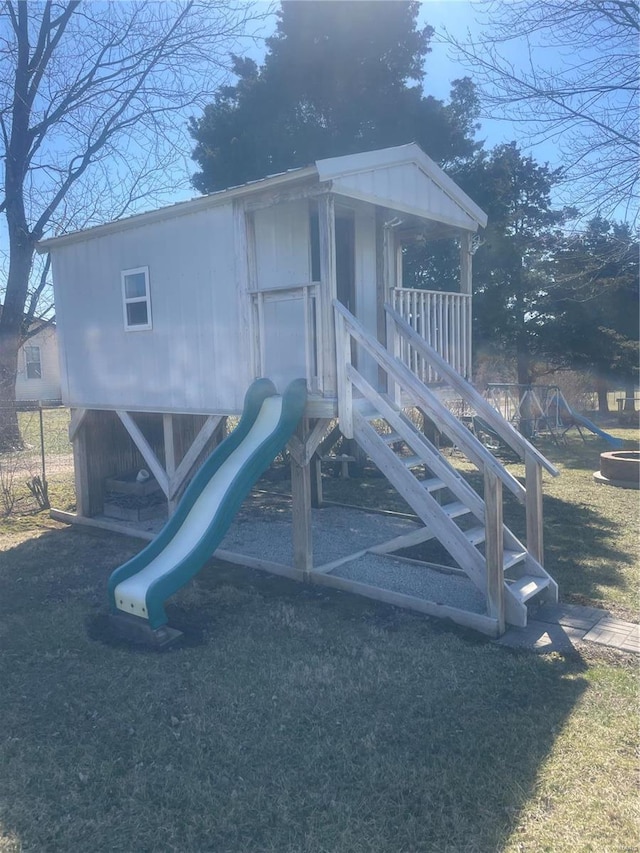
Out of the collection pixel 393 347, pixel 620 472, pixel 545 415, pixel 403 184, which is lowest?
pixel 620 472

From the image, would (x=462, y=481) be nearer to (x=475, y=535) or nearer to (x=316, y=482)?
(x=475, y=535)

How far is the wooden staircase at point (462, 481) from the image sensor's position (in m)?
4.75

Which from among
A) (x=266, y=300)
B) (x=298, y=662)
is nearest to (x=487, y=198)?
(x=266, y=300)

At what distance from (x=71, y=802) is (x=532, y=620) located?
345cm

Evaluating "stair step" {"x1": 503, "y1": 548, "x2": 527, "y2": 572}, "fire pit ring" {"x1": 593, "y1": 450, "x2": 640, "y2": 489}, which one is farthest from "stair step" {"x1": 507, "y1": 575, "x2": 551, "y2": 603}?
"fire pit ring" {"x1": 593, "y1": 450, "x2": 640, "y2": 489}

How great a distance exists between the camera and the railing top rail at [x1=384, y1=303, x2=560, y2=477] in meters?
5.57

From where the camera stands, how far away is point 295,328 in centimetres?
620

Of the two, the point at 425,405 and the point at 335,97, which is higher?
the point at 335,97

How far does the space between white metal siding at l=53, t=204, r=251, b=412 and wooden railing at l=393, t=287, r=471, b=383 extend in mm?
1808

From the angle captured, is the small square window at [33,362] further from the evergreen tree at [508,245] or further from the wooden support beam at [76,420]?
the wooden support beam at [76,420]

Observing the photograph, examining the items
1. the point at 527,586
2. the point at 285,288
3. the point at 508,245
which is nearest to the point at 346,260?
the point at 285,288

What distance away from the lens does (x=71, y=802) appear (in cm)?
304

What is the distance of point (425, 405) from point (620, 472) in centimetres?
669

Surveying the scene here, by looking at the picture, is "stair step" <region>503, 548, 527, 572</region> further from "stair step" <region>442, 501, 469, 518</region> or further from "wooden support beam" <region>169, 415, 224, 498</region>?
"wooden support beam" <region>169, 415, 224, 498</region>
